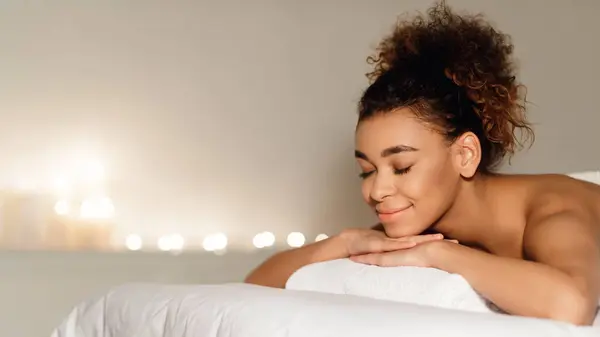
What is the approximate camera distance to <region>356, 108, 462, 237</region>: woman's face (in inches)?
55.5

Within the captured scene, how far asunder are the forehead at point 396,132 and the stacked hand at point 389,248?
144mm

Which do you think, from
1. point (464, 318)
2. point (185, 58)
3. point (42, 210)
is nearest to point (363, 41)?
point (185, 58)

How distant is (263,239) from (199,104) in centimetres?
41

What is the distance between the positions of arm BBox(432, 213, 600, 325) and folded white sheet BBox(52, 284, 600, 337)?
186 millimetres

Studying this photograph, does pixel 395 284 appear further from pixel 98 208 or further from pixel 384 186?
pixel 98 208

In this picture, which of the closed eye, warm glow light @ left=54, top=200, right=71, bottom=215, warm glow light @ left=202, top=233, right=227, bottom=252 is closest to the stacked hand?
the closed eye

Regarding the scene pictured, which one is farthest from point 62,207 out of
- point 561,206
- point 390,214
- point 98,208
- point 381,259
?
point 561,206

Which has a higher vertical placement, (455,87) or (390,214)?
(455,87)

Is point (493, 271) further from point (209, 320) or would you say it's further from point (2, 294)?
point (2, 294)

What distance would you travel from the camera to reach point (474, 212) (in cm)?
152

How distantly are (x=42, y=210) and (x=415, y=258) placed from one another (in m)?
1.36

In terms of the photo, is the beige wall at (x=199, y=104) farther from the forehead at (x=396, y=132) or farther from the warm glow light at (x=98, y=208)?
the forehead at (x=396, y=132)

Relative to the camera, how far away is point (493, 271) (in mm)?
1141

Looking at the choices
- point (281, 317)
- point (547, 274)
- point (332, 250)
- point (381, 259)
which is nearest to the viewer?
point (281, 317)
